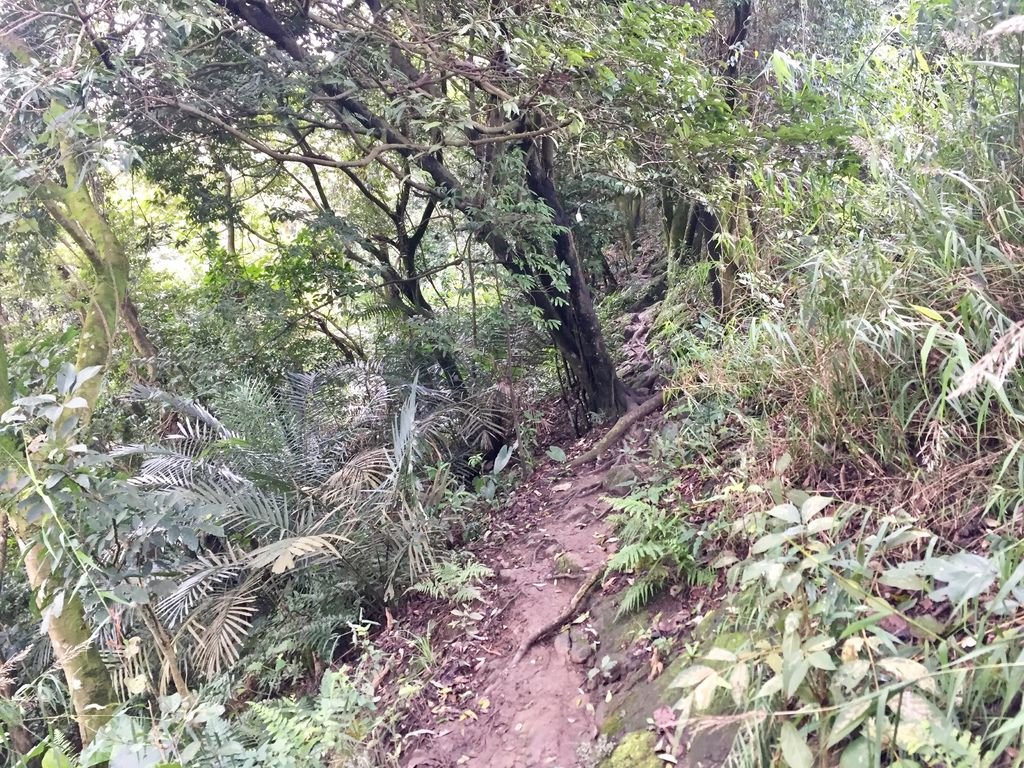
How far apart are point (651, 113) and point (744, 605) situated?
10.8 feet

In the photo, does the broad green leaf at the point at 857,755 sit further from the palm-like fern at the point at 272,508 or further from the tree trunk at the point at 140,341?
the tree trunk at the point at 140,341

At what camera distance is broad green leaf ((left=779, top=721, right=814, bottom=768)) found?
157 cm

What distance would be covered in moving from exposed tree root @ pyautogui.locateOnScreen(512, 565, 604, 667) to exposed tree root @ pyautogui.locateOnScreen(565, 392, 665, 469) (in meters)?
1.91

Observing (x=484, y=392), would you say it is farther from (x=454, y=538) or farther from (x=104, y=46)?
(x=104, y=46)

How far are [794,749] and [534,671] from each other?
1.73 m

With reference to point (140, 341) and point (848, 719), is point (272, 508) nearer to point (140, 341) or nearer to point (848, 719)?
point (140, 341)

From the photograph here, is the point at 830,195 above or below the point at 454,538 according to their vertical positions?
above

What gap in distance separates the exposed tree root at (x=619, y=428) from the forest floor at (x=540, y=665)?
932mm

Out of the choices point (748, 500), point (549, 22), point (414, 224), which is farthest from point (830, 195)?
point (414, 224)

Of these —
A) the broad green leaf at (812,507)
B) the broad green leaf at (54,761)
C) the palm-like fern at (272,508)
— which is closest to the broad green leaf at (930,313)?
the broad green leaf at (812,507)

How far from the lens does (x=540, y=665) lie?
3158 mm

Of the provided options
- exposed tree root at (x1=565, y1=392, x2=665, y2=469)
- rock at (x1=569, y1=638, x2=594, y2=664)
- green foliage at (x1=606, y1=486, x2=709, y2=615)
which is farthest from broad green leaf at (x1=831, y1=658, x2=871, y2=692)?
exposed tree root at (x1=565, y1=392, x2=665, y2=469)

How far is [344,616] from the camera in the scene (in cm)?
385

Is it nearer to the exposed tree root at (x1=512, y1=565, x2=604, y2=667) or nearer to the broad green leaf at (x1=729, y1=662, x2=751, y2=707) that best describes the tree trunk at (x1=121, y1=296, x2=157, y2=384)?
the exposed tree root at (x1=512, y1=565, x2=604, y2=667)
